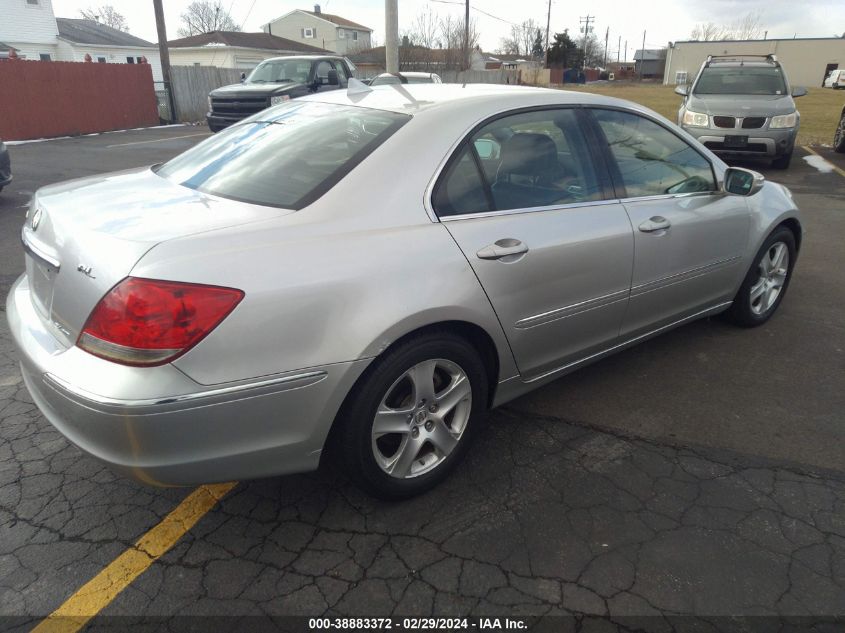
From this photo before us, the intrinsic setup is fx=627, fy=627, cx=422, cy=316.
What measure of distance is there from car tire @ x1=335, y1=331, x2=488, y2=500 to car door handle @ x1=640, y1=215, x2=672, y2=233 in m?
1.23

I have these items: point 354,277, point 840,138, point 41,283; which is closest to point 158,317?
point 354,277

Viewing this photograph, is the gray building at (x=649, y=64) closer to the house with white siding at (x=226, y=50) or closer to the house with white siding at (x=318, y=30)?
the house with white siding at (x=318, y=30)

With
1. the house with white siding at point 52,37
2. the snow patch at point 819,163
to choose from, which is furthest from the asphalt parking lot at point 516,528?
the house with white siding at point 52,37

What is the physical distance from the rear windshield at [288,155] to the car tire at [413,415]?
722 millimetres

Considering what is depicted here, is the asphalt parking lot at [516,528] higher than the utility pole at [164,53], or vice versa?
the utility pole at [164,53]

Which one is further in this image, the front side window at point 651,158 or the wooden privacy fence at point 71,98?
the wooden privacy fence at point 71,98

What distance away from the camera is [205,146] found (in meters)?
3.23

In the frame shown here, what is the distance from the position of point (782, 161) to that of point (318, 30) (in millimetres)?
60189

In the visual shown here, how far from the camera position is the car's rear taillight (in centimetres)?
192

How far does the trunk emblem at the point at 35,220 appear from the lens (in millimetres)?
2552

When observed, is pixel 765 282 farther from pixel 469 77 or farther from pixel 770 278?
pixel 469 77

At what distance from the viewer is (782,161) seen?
1107 cm

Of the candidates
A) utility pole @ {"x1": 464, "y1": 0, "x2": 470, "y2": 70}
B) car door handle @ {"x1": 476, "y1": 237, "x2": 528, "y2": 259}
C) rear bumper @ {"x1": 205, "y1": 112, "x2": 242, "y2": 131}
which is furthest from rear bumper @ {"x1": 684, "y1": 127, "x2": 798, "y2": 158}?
utility pole @ {"x1": 464, "y1": 0, "x2": 470, "y2": 70}

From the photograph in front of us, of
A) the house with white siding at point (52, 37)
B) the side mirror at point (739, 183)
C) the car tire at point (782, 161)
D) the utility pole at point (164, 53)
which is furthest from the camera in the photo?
the house with white siding at point (52, 37)
